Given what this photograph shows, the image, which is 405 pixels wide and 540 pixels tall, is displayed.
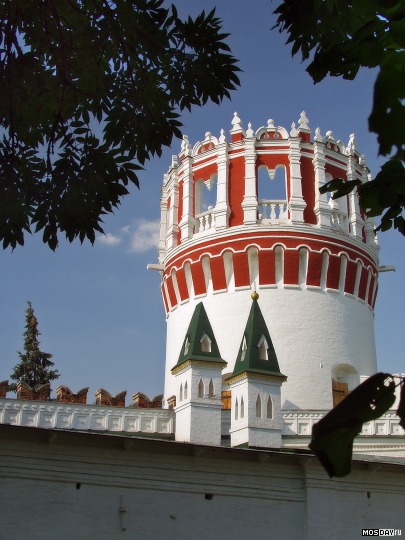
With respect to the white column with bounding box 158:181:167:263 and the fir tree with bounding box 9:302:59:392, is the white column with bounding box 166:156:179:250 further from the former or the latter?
the fir tree with bounding box 9:302:59:392

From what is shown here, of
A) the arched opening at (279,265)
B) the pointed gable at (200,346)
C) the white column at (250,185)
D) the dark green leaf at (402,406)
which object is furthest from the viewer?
the white column at (250,185)

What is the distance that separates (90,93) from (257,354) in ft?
39.2

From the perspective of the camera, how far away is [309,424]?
754 inches

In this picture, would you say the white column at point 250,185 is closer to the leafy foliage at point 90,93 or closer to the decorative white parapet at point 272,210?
the decorative white parapet at point 272,210

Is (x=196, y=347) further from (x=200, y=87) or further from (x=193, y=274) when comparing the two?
(x=200, y=87)

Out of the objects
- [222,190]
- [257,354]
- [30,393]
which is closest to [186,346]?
[257,354]

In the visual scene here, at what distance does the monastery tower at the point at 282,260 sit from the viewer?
Answer: 72.2 ft

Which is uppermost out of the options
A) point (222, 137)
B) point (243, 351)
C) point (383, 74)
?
point (222, 137)

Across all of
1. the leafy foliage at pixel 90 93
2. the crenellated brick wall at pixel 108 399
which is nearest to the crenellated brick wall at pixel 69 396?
the crenellated brick wall at pixel 108 399

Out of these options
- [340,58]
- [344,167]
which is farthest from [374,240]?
[340,58]

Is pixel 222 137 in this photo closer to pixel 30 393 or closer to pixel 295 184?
pixel 295 184

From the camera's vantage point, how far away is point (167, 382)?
78.5ft

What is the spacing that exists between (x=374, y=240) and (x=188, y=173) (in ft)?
21.4

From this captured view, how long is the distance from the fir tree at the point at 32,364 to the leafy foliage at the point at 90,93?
2959 cm
